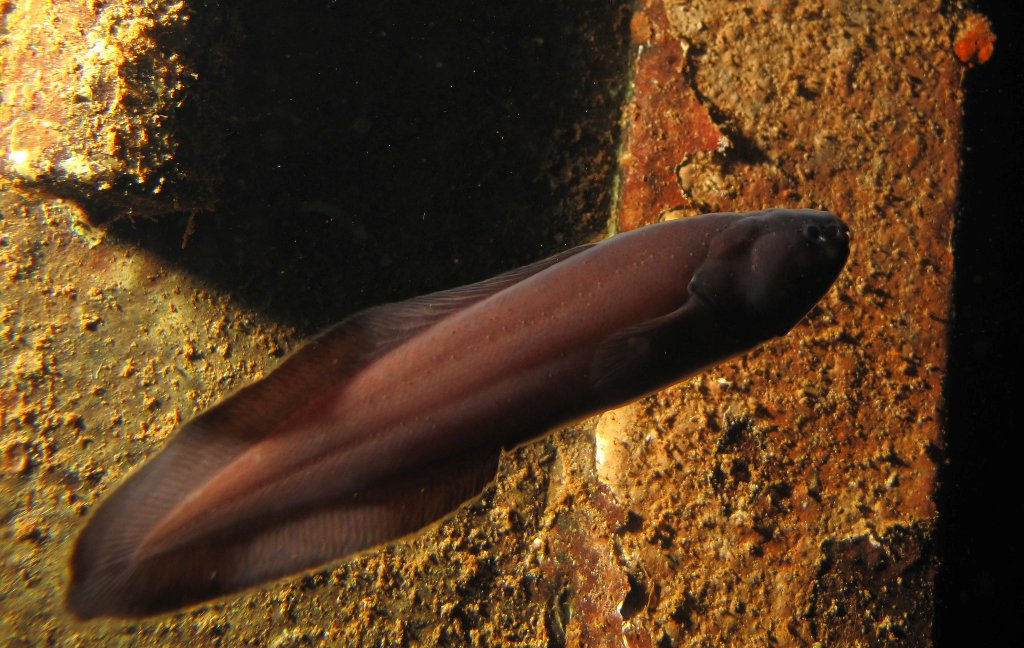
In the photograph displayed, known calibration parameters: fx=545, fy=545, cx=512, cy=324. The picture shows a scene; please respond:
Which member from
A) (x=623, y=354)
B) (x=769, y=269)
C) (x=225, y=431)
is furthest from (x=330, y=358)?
(x=769, y=269)

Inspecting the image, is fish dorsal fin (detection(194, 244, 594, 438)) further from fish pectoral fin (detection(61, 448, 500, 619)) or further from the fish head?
the fish head

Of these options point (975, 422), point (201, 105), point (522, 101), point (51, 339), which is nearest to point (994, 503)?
point (975, 422)

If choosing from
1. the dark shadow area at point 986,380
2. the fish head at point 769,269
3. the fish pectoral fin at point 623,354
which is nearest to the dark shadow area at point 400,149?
the fish head at point 769,269

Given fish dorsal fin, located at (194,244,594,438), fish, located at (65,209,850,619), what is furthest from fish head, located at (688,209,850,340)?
fish dorsal fin, located at (194,244,594,438)

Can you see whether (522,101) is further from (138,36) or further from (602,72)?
(138,36)

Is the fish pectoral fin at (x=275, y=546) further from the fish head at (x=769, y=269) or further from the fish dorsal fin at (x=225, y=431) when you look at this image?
the fish head at (x=769, y=269)
